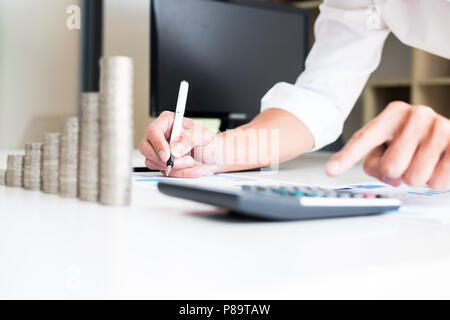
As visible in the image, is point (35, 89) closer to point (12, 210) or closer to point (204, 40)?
point (204, 40)

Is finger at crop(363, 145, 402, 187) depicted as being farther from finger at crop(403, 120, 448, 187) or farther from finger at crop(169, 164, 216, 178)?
finger at crop(169, 164, 216, 178)

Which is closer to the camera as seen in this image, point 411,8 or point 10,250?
point 10,250

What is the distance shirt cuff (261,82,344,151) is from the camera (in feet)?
3.40

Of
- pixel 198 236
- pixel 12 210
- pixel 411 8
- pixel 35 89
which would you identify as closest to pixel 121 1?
pixel 35 89

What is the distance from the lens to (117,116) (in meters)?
0.48

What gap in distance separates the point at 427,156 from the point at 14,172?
45 cm

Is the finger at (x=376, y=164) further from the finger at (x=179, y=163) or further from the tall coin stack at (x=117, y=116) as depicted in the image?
the finger at (x=179, y=163)

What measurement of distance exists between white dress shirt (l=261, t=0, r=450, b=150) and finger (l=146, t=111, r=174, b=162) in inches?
10.6

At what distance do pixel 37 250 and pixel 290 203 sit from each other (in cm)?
19

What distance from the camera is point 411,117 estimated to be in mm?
522

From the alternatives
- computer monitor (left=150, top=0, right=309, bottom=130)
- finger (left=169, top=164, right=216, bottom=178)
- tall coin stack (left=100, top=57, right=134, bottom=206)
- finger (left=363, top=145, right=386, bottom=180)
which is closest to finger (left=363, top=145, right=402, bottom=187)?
finger (left=363, top=145, right=386, bottom=180)

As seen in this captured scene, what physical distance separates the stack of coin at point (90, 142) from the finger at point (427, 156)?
0.95ft

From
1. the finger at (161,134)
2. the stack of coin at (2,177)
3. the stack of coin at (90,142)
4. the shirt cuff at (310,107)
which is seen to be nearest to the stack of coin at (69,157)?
the stack of coin at (90,142)

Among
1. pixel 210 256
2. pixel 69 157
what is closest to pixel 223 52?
pixel 69 157
